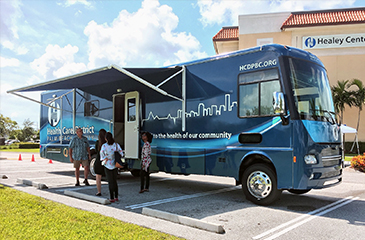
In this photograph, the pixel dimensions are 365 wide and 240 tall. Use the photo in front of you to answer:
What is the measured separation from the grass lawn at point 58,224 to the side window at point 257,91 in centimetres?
358

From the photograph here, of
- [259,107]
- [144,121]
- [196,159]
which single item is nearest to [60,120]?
[144,121]

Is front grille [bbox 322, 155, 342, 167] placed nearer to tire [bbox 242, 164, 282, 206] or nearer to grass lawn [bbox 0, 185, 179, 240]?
tire [bbox 242, 164, 282, 206]

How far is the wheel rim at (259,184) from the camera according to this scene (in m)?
6.82

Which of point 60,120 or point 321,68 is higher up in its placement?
point 321,68

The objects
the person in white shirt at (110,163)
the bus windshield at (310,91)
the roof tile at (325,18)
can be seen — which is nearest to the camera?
the bus windshield at (310,91)

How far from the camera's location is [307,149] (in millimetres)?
6398

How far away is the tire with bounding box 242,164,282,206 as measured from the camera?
6.73 m

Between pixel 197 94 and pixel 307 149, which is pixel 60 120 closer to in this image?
pixel 197 94

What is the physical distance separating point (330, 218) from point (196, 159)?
3329mm

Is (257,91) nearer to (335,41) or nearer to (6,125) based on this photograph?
(335,41)

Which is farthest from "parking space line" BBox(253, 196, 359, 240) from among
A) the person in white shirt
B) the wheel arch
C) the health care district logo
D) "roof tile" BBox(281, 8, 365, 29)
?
"roof tile" BBox(281, 8, 365, 29)

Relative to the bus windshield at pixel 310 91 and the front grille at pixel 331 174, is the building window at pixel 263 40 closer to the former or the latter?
the bus windshield at pixel 310 91

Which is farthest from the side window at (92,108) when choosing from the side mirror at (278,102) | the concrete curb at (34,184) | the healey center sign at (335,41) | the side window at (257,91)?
the healey center sign at (335,41)

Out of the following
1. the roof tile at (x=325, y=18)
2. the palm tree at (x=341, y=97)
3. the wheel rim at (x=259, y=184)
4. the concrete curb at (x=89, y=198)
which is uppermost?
the roof tile at (x=325, y=18)
